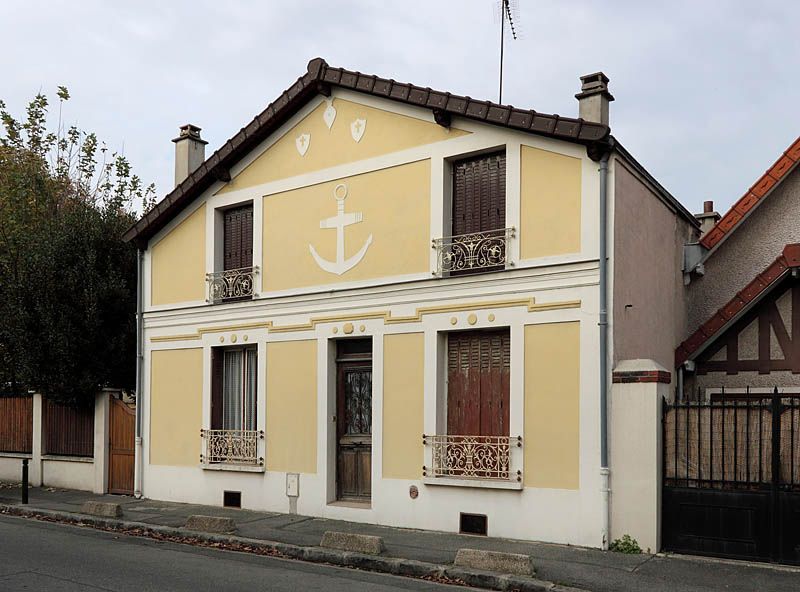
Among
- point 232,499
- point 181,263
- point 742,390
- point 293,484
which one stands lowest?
point 232,499

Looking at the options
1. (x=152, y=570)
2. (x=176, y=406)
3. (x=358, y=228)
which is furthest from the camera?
(x=176, y=406)

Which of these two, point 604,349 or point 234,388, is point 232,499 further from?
point 604,349

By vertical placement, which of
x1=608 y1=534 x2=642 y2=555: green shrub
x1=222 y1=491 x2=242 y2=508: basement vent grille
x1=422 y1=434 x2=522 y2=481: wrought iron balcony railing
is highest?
x1=422 y1=434 x2=522 y2=481: wrought iron balcony railing

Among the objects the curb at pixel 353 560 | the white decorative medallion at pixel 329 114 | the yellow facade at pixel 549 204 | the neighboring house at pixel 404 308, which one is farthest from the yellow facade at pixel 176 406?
the yellow facade at pixel 549 204

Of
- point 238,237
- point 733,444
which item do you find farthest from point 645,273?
point 238,237

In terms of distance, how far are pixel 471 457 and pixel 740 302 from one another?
4265mm

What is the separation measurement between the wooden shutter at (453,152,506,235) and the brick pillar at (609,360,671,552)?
2.89 m

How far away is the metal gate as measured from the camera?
959 centimetres

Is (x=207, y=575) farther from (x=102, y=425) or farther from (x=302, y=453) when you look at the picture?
(x=102, y=425)

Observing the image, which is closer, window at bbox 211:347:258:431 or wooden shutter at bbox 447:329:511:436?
wooden shutter at bbox 447:329:511:436

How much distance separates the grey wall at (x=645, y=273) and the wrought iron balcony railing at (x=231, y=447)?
638 cm

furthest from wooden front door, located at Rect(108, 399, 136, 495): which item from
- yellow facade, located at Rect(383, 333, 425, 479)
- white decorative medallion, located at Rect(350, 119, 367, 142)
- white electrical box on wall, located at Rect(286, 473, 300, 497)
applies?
white decorative medallion, located at Rect(350, 119, 367, 142)

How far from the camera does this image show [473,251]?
472 inches

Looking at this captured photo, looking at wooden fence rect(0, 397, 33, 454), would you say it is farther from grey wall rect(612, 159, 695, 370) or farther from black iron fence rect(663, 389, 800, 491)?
black iron fence rect(663, 389, 800, 491)
